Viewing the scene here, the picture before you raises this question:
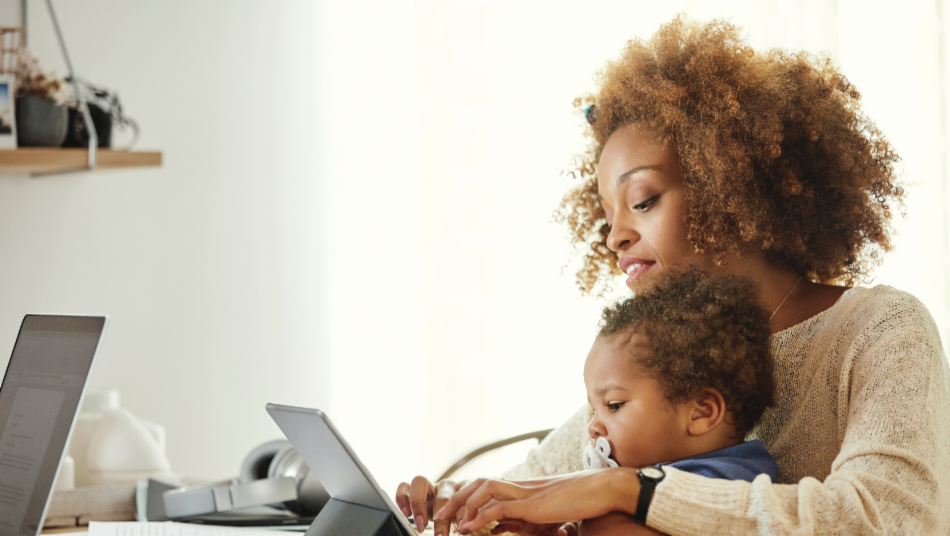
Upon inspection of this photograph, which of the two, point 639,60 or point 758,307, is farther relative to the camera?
point 639,60

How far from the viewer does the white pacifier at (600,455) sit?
101 centimetres

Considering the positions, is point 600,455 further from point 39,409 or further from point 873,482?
point 39,409

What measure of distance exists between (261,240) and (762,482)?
2.18m

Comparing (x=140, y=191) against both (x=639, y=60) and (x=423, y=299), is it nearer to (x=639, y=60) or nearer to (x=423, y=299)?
(x=423, y=299)

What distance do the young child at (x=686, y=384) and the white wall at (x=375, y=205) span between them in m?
1.80

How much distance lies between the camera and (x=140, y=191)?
258 centimetres

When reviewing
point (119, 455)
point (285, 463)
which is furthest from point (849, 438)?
point (119, 455)

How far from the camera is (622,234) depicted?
1.23 m

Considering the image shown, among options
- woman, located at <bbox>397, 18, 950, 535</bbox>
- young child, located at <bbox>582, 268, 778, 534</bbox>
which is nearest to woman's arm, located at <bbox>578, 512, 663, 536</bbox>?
woman, located at <bbox>397, 18, 950, 535</bbox>

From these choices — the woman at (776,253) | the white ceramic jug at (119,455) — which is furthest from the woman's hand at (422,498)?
the white ceramic jug at (119,455)

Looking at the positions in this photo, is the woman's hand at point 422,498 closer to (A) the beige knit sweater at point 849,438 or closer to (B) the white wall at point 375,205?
(A) the beige knit sweater at point 849,438

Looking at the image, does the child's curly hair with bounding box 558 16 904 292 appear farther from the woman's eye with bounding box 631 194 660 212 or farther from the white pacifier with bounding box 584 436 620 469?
the white pacifier with bounding box 584 436 620 469

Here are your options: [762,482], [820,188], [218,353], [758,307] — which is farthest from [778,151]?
[218,353]

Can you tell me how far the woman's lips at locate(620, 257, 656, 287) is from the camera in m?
1.22
